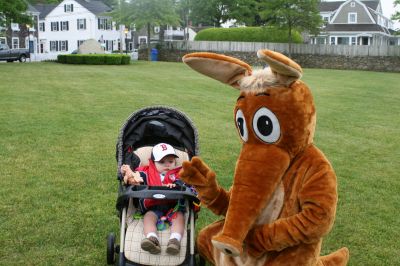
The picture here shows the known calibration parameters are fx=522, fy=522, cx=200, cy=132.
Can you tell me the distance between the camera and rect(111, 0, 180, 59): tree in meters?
43.8

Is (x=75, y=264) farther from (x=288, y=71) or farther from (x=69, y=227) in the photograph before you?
(x=288, y=71)

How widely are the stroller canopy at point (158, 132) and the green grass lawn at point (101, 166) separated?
37.7 inches

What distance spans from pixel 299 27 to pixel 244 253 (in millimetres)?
39916

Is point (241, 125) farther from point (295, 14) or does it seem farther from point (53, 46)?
point (53, 46)

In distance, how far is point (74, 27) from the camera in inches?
2442

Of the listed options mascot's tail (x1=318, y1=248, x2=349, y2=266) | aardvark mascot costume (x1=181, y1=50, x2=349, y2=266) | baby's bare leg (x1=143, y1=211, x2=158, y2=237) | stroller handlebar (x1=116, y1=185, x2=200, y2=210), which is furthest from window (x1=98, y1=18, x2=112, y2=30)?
aardvark mascot costume (x1=181, y1=50, x2=349, y2=266)

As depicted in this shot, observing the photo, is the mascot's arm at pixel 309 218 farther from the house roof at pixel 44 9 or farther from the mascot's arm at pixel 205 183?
the house roof at pixel 44 9

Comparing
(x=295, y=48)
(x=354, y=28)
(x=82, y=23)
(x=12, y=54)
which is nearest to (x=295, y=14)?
(x=295, y=48)

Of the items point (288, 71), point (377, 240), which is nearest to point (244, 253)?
point (288, 71)

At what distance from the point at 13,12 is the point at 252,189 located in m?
35.1

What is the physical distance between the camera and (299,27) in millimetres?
41312

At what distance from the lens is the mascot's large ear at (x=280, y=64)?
9.29ft

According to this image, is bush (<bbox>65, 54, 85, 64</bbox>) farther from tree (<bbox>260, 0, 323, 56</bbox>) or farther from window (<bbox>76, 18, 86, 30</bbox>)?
window (<bbox>76, 18, 86, 30</bbox>)

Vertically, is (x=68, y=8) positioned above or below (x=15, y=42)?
above
